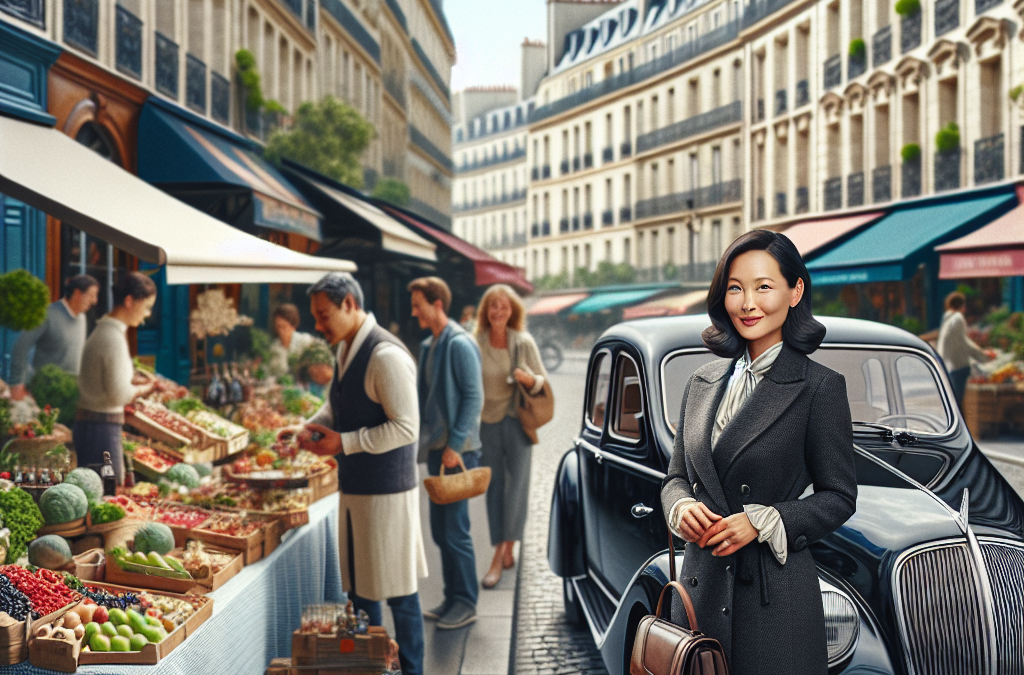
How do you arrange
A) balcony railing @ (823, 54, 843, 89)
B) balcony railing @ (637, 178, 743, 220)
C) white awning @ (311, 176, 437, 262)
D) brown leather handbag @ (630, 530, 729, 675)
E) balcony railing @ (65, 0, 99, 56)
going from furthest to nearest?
balcony railing @ (637, 178, 743, 220) < balcony railing @ (823, 54, 843, 89) < white awning @ (311, 176, 437, 262) < balcony railing @ (65, 0, 99, 56) < brown leather handbag @ (630, 530, 729, 675)

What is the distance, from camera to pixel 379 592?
14.7 ft

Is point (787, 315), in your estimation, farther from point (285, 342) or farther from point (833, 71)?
point (833, 71)

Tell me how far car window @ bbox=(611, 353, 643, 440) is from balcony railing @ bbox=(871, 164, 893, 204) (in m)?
15.4

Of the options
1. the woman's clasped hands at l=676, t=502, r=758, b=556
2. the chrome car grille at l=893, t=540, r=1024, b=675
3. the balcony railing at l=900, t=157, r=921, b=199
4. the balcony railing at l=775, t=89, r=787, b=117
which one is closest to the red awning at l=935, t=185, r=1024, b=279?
the balcony railing at l=900, t=157, r=921, b=199

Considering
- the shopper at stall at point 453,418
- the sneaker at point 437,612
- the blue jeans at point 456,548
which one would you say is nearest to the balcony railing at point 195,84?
the shopper at stall at point 453,418

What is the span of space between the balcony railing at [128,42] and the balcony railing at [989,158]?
520 inches

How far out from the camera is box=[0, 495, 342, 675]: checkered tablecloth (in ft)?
12.2

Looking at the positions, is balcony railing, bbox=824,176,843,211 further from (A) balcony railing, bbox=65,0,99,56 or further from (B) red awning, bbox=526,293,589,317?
(B) red awning, bbox=526,293,589,317

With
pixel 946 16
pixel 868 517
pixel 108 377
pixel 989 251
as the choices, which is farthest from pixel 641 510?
pixel 946 16

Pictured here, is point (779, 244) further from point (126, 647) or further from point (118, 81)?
point (118, 81)

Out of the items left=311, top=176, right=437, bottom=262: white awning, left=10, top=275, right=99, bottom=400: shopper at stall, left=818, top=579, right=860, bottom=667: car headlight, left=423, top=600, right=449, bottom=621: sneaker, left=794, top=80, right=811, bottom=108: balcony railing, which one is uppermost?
left=794, top=80, right=811, bottom=108: balcony railing

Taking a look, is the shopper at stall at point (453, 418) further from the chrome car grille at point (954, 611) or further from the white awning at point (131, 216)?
the chrome car grille at point (954, 611)

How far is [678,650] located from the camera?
90.8 inches

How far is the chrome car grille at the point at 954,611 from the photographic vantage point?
2.67 meters
